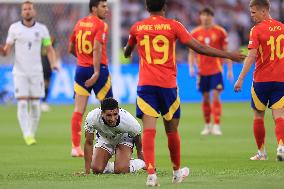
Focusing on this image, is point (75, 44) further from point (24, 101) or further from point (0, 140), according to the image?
point (0, 140)

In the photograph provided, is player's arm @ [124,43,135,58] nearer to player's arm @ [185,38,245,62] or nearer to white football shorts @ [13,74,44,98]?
player's arm @ [185,38,245,62]

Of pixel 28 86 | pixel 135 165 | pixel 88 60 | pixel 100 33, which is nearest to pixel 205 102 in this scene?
pixel 28 86

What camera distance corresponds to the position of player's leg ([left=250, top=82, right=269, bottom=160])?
44.9ft

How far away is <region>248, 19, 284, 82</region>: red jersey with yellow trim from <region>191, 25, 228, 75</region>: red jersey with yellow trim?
6.54m

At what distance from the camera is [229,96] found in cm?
3139

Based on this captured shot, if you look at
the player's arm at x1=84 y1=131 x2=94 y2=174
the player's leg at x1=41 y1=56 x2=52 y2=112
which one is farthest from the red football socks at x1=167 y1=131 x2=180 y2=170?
the player's leg at x1=41 y1=56 x2=52 y2=112

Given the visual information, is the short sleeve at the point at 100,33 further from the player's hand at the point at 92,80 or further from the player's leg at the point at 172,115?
the player's leg at the point at 172,115

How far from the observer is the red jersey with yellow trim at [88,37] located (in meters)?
15.0

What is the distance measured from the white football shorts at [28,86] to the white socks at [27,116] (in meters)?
0.16

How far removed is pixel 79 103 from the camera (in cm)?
1540

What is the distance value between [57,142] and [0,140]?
1313mm

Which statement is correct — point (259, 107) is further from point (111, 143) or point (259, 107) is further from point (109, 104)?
point (109, 104)

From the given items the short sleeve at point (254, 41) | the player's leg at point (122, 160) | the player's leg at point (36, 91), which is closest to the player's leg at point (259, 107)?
the short sleeve at point (254, 41)

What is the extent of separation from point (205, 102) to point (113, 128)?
7905mm
